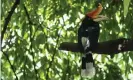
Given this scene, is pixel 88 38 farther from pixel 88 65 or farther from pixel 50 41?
pixel 50 41

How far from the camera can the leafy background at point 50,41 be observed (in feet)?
4.05

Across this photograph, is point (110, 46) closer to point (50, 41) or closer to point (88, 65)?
point (88, 65)

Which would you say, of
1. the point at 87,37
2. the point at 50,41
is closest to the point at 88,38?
the point at 87,37

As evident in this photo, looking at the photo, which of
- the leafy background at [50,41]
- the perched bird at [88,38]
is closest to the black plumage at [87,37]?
the perched bird at [88,38]

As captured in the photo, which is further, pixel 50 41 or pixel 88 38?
pixel 50 41

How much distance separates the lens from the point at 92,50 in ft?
2.50

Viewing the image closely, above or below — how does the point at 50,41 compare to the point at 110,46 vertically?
below

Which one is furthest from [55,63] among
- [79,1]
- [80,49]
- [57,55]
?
[80,49]

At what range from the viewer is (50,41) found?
133 cm

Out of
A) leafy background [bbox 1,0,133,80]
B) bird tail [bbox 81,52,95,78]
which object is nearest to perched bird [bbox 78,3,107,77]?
bird tail [bbox 81,52,95,78]

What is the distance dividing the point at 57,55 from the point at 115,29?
227 mm

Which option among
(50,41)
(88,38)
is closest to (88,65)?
(88,38)

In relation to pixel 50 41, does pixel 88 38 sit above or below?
→ above

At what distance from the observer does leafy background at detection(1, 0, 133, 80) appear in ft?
4.05
